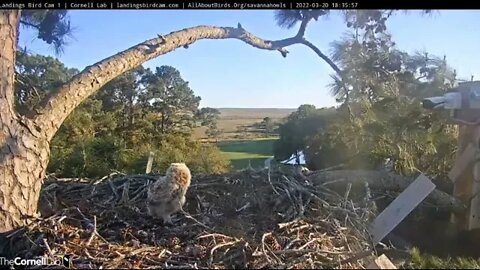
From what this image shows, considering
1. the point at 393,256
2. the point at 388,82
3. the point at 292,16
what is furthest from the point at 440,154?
the point at 393,256

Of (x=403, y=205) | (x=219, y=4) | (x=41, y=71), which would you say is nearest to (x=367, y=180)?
(x=403, y=205)

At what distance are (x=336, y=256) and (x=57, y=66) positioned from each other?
2703 mm

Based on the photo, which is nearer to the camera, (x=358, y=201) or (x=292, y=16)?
(x=358, y=201)

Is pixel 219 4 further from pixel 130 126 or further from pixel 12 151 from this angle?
pixel 130 126

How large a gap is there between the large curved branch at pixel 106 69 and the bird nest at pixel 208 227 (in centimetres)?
43

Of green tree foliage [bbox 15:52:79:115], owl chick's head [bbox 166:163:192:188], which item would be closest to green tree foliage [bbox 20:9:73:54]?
green tree foliage [bbox 15:52:79:115]

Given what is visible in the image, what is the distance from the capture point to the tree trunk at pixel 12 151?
1.75 m

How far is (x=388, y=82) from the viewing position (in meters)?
3.28

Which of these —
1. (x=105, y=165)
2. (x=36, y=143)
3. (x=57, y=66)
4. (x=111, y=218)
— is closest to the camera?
(x=36, y=143)

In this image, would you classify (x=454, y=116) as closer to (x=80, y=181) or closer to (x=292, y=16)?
(x=292, y=16)

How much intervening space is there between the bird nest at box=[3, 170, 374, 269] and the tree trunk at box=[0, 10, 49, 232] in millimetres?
95

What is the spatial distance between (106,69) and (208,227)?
935 mm

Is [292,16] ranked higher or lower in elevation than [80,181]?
higher

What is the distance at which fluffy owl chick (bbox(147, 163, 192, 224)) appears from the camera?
2010 mm
